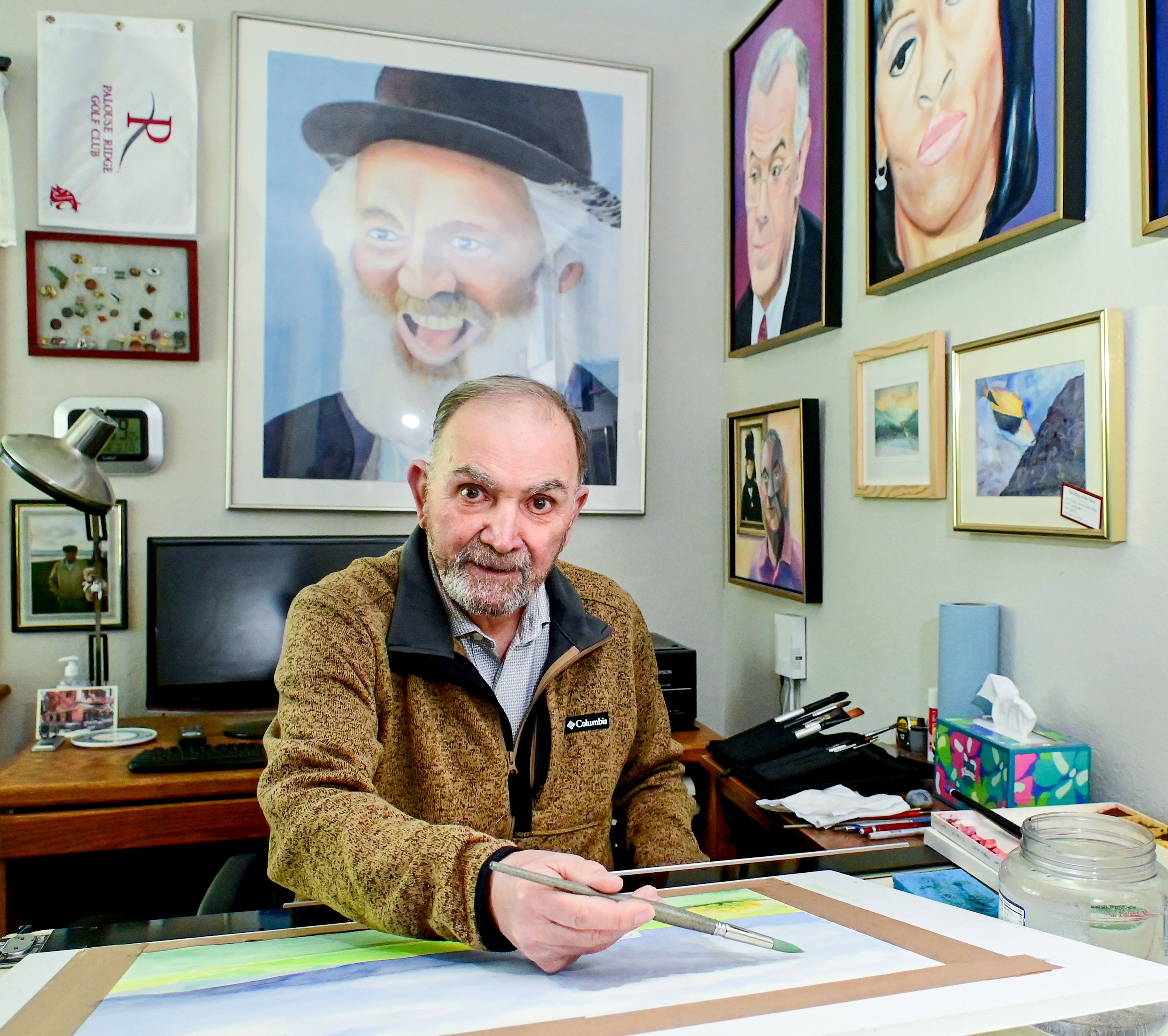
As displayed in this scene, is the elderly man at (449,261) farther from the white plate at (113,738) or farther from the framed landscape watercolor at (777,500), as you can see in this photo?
the white plate at (113,738)

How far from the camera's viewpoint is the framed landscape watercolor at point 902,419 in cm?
169

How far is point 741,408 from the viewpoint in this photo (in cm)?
262

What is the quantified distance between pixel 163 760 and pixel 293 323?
1.12 meters

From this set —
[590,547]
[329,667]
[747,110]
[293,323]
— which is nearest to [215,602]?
[293,323]

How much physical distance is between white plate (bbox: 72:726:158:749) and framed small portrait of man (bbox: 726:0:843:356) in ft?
5.82

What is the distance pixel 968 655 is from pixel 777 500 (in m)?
0.82

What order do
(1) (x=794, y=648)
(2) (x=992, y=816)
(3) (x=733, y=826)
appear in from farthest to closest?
1. (1) (x=794, y=648)
2. (3) (x=733, y=826)
3. (2) (x=992, y=816)

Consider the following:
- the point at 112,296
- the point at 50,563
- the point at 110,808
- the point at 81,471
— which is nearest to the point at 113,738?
the point at 110,808

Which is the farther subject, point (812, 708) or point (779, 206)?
point (779, 206)

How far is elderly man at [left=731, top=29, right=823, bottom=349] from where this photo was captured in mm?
2133

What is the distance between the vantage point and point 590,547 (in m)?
2.64

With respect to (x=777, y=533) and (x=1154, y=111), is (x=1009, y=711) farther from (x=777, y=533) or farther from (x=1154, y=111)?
(x=777, y=533)

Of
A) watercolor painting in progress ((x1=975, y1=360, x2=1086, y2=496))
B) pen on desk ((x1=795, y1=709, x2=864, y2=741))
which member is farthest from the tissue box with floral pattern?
watercolor painting in progress ((x1=975, y1=360, x2=1086, y2=496))

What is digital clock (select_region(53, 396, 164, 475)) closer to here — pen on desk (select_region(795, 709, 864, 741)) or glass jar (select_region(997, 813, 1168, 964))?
pen on desk (select_region(795, 709, 864, 741))
